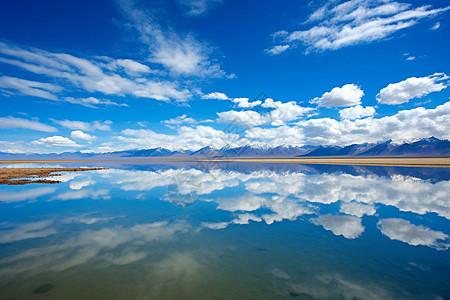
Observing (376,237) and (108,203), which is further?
(108,203)

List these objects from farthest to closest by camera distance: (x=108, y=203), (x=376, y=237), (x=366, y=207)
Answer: (x=108, y=203) < (x=366, y=207) < (x=376, y=237)

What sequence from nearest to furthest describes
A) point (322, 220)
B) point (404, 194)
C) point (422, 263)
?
point (422, 263) < point (322, 220) < point (404, 194)

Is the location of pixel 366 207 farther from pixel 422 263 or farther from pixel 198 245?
pixel 198 245

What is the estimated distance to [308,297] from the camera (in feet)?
A: 19.6

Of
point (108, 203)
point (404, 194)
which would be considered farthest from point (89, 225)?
point (404, 194)

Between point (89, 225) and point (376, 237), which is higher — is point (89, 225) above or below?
above

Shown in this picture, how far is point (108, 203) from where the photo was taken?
18.2 m

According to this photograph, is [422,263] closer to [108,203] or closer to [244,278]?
[244,278]

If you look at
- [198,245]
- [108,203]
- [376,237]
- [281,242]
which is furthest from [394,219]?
[108,203]

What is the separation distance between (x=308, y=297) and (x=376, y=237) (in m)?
6.68

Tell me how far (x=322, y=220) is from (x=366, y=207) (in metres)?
5.70

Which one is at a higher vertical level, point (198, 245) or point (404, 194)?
point (198, 245)

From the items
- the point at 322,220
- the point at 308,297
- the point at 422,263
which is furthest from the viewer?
the point at 322,220

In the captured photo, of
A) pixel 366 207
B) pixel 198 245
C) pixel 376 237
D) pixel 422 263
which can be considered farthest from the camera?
pixel 366 207
